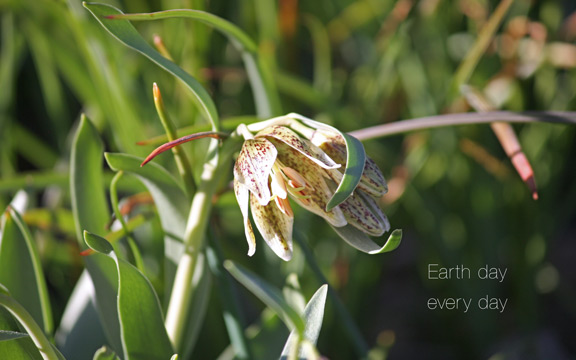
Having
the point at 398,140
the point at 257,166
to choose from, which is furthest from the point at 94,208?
the point at 398,140

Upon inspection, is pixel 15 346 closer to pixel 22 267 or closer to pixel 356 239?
pixel 22 267

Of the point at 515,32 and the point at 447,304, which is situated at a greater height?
the point at 515,32


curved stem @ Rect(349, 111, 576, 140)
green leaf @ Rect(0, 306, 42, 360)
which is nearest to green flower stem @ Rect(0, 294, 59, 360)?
green leaf @ Rect(0, 306, 42, 360)

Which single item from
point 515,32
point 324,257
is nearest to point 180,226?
point 324,257

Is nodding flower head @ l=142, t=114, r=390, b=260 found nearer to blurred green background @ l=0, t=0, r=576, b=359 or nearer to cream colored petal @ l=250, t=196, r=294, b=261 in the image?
cream colored petal @ l=250, t=196, r=294, b=261

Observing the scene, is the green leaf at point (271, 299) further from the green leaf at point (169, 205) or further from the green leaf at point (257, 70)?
the green leaf at point (257, 70)

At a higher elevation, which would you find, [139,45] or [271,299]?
[139,45]

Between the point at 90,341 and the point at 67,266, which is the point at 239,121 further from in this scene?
the point at 67,266
